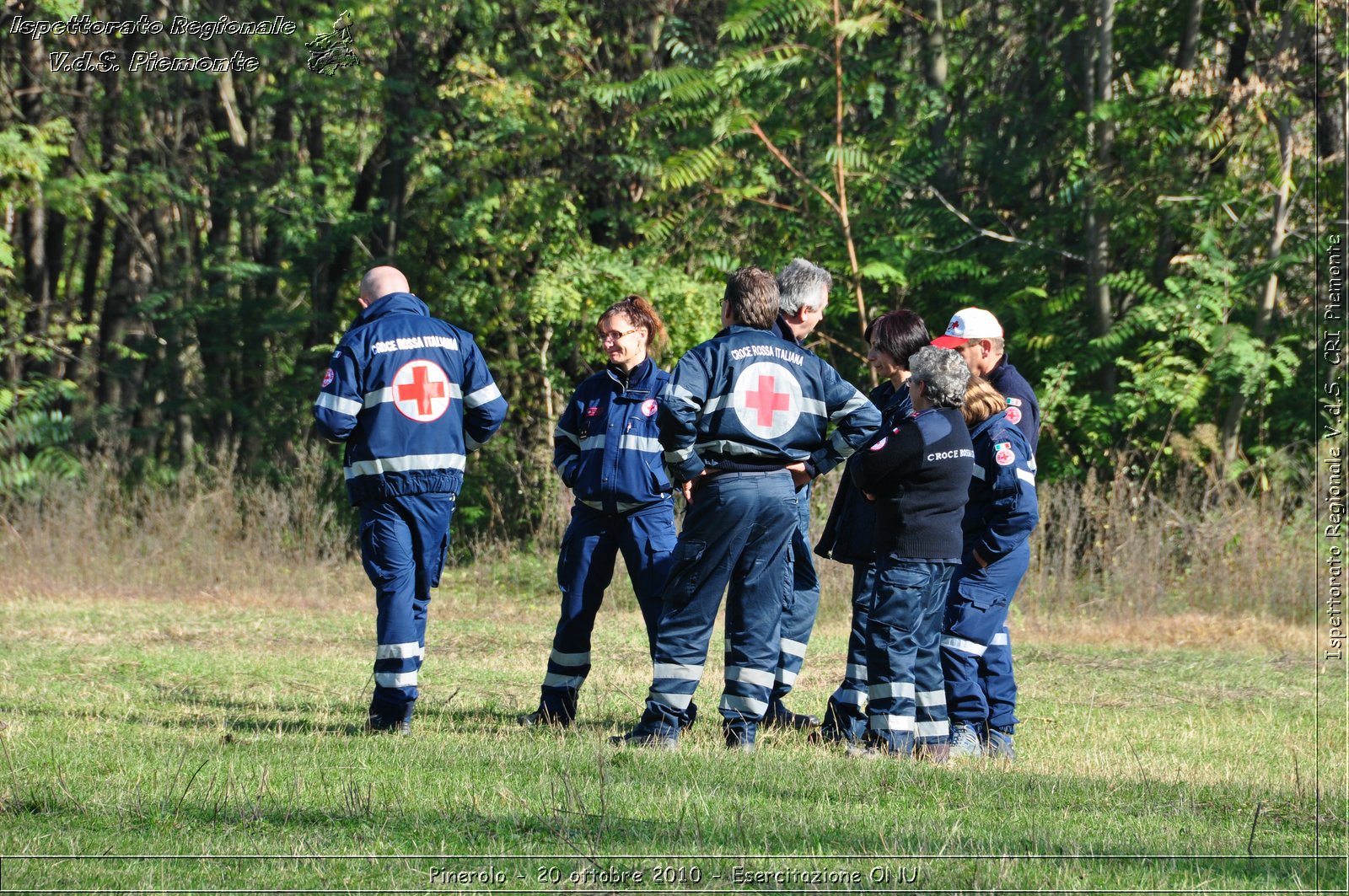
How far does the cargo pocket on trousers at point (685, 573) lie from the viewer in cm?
621

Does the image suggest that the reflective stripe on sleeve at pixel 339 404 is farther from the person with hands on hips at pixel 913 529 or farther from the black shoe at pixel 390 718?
the person with hands on hips at pixel 913 529

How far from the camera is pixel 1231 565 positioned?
1327 centimetres

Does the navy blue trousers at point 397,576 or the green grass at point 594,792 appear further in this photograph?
the navy blue trousers at point 397,576

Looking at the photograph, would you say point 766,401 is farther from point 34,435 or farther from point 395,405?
point 34,435

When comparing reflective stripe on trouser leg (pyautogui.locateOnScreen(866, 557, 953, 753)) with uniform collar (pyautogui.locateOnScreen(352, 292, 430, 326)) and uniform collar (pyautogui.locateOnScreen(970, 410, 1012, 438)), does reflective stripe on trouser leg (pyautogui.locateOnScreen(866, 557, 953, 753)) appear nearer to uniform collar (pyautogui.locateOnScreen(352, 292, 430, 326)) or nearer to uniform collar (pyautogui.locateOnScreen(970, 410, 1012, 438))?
uniform collar (pyautogui.locateOnScreen(970, 410, 1012, 438))

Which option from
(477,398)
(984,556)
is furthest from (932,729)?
(477,398)

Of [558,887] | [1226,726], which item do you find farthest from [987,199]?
[558,887]

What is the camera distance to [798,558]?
717 cm

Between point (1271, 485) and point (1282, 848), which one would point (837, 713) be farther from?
point (1271, 485)

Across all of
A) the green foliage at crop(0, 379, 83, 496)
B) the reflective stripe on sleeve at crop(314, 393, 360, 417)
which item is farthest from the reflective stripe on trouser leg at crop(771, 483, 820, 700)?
the green foliage at crop(0, 379, 83, 496)

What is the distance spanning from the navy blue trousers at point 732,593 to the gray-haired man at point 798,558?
20.3 inches

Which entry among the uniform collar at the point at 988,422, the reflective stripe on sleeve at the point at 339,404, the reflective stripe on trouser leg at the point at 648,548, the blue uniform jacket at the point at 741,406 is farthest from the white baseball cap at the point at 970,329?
the reflective stripe on sleeve at the point at 339,404

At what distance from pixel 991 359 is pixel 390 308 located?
3109mm

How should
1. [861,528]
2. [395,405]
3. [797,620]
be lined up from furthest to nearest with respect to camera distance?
[797,620]
[861,528]
[395,405]
